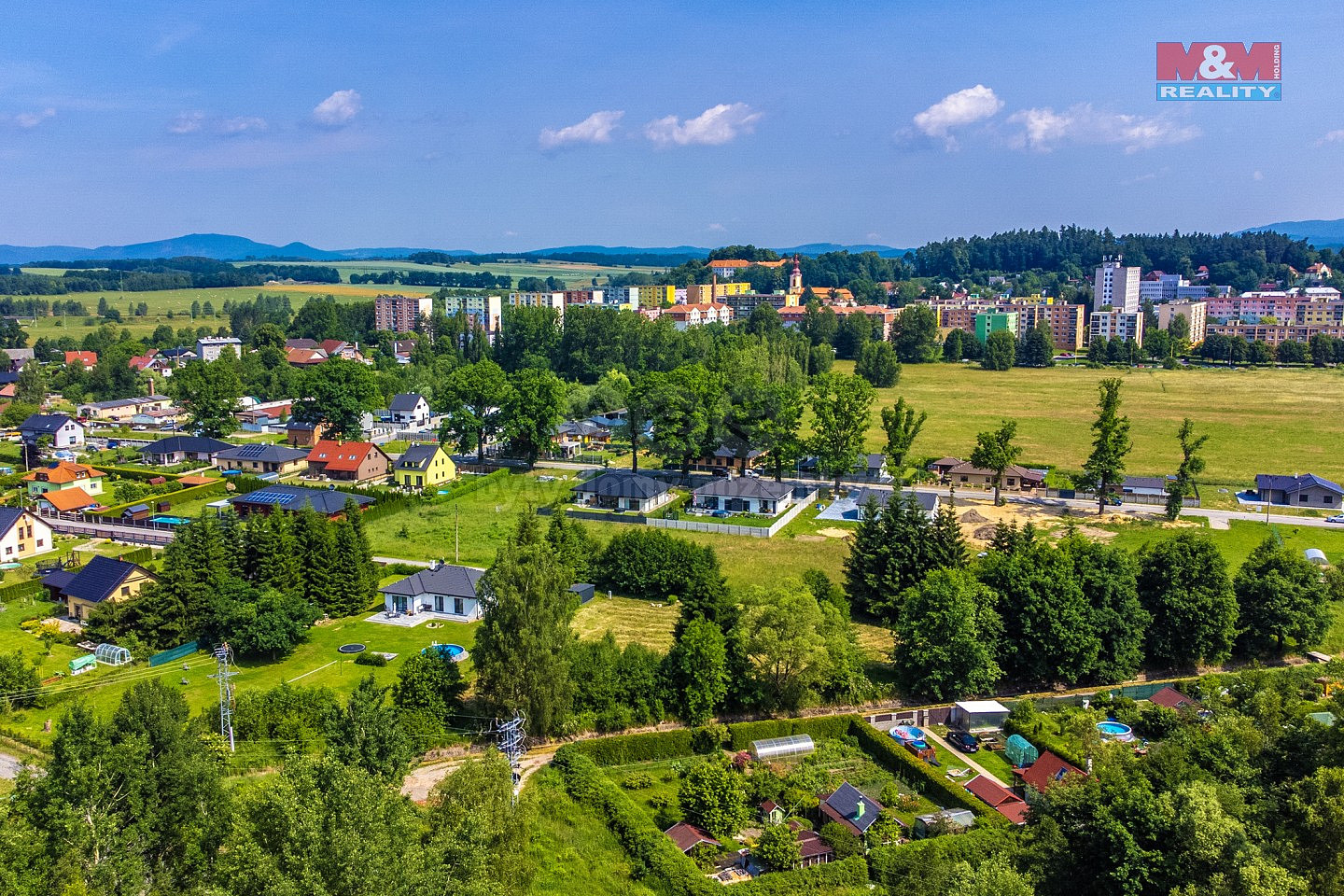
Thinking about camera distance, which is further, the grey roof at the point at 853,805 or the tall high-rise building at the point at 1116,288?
the tall high-rise building at the point at 1116,288

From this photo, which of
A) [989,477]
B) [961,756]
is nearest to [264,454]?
[989,477]

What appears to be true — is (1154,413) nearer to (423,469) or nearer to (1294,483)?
(1294,483)

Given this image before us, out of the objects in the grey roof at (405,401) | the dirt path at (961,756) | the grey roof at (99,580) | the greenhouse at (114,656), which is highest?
the grey roof at (405,401)

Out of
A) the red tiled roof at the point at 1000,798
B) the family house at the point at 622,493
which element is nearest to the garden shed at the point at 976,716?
the red tiled roof at the point at 1000,798

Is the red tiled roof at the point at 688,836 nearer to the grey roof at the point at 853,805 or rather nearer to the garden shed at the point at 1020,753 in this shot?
the grey roof at the point at 853,805

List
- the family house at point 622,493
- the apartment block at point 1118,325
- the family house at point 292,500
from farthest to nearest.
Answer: the apartment block at point 1118,325 → the family house at point 622,493 → the family house at point 292,500

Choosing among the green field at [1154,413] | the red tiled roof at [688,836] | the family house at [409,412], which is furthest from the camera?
the family house at [409,412]

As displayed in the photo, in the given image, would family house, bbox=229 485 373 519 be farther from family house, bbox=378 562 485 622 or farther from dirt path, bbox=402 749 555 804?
dirt path, bbox=402 749 555 804
